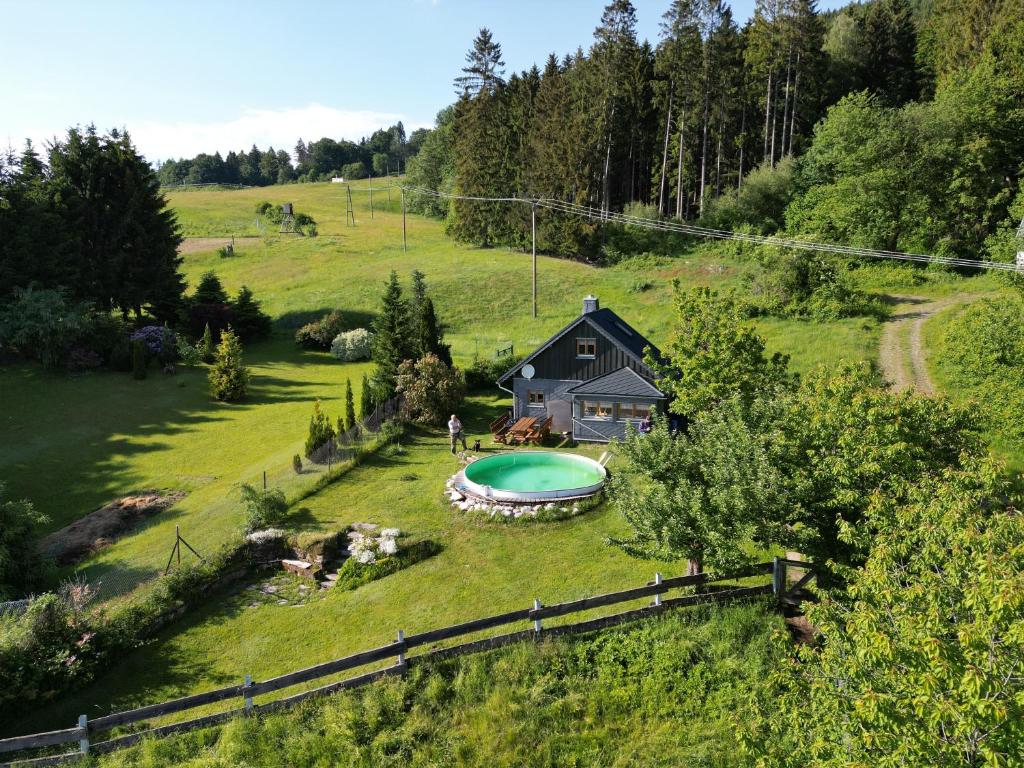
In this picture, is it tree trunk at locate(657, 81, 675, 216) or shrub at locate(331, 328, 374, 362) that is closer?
shrub at locate(331, 328, 374, 362)

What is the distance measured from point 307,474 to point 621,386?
46.7 ft

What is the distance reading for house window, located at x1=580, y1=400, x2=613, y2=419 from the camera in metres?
30.3

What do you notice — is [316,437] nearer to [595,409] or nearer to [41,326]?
[595,409]

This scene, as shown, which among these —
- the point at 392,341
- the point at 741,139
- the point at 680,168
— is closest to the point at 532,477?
the point at 392,341

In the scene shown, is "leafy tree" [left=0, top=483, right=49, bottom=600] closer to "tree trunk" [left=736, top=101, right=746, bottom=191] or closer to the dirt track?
the dirt track

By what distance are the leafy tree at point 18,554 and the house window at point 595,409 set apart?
2116cm

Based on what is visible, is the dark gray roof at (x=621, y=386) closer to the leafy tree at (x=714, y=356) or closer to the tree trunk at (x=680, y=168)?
the leafy tree at (x=714, y=356)

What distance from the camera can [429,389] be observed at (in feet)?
106

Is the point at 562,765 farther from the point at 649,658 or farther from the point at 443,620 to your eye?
the point at 443,620


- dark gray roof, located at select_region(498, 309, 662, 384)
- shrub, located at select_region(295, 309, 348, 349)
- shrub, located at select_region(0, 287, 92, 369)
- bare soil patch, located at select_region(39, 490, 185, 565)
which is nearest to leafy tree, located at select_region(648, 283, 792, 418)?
dark gray roof, located at select_region(498, 309, 662, 384)

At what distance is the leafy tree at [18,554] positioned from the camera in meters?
17.7

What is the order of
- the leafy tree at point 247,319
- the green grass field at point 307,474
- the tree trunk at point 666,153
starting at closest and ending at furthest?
1. the green grass field at point 307,474
2. the leafy tree at point 247,319
3. the tree trunk at point 666,153

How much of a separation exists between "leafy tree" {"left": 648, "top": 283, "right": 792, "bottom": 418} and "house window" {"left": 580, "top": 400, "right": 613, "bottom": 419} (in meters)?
5.60

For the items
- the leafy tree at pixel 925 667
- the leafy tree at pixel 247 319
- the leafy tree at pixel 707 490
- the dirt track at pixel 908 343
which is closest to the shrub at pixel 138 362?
the leafy tree at pixel 247 319
